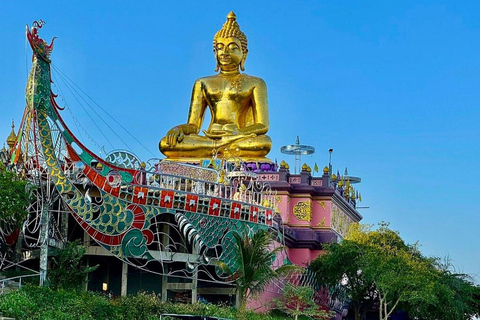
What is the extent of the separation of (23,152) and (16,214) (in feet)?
7.63

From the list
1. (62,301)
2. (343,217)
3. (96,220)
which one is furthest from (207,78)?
(62,301)

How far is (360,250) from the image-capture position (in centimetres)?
3394

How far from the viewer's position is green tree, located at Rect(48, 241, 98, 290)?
2697 cm

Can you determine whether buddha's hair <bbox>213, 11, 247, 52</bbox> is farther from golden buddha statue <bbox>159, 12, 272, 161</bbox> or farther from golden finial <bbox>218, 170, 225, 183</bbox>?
golden finial <bbox>218, 170, 225, 183</bbox>

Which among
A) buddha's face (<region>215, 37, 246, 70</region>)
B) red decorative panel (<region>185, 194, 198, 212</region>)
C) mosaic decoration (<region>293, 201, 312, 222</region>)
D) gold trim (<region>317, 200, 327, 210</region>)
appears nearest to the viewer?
red decorative panel (<region>185, 194, 198, 212</region>)

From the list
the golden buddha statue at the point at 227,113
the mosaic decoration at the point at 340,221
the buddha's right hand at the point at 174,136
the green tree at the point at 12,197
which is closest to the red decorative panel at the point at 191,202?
the green tree at the point at 12,197

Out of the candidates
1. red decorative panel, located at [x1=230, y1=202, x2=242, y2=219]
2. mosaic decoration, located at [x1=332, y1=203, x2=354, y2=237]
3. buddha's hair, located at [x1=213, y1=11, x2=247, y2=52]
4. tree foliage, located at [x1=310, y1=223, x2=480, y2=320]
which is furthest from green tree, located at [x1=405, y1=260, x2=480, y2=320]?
buddha's hair, located at [x1=213, y1=11, x2=247, y2=52]

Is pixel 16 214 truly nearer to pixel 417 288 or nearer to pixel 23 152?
pixel 23 152

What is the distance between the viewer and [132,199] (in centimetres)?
2873

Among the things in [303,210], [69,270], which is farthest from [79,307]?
[303,210]

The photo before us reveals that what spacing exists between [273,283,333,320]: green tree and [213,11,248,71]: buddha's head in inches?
397

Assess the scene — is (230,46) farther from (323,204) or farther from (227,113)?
(323,204)

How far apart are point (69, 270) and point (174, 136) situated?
11.1m

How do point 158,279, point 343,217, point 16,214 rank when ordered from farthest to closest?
point 343,217 → point 158,279 → point 16,214
